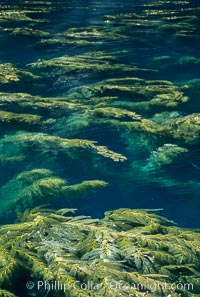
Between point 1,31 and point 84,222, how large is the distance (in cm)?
1101

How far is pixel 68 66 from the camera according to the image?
10000 mm

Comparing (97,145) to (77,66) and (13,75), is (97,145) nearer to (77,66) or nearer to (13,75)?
(13,75)

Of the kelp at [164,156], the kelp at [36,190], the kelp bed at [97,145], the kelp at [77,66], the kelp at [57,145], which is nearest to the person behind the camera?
the kelp bed at [97,145]

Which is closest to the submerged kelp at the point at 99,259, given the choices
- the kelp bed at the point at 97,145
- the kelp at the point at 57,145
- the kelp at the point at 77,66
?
the kelp bed at the point at 97,145

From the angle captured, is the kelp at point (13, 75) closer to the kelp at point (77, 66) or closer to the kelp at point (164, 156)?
the kelp at point (77, 66)

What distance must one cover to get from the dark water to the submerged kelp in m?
1.40

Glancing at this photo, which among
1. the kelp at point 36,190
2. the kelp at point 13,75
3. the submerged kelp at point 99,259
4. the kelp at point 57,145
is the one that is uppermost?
the kelp at point 13,75

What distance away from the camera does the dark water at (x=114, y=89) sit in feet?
18.9

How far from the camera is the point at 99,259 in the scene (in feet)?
11.0

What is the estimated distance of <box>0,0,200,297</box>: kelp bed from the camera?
3.45 metres

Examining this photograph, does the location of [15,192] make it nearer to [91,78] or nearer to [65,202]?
[65,202]

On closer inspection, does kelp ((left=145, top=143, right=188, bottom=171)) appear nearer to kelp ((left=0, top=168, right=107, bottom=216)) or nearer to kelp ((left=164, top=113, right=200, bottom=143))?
kelp ((left=164, top=113, right=200, bottom=143))

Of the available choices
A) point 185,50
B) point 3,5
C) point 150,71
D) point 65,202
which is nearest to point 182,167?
point 65,202

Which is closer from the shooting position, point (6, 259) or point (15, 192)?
point (6, 259)
